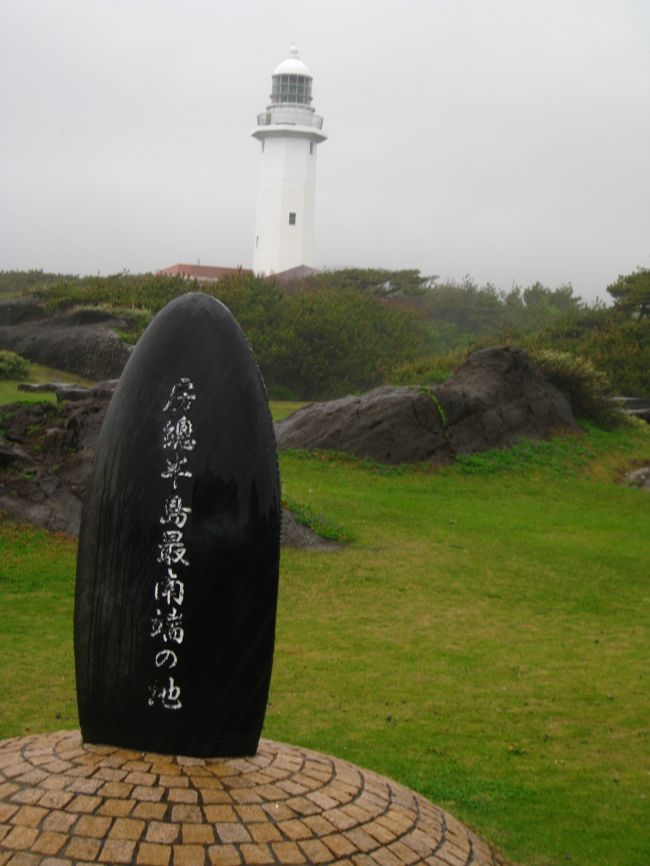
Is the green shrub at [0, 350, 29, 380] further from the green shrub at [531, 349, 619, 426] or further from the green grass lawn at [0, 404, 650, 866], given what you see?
the green shrub at [531, 349, 619, 426]

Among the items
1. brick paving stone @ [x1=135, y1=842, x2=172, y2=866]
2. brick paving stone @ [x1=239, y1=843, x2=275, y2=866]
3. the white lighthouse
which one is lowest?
brick paving stone @ [x1=239, y1=843, x2=275, y2=866]

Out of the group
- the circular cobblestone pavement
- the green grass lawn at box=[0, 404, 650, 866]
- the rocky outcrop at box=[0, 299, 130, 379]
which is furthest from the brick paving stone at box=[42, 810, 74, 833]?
the rocky outcrop at box=[0, 299, 130, 379]

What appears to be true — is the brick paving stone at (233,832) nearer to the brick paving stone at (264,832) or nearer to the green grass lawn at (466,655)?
the brick paving stone at (264,832)

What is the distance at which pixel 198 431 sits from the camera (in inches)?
183

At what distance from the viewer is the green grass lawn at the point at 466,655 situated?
650 centimetres

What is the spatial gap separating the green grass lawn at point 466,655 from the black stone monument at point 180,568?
194cm

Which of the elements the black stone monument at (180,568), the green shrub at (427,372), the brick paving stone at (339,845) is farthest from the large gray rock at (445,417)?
the brick paving stone at (339,845)

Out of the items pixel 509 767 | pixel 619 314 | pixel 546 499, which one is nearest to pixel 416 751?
pixel 509 767

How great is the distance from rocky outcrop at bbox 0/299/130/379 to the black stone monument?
20.5m

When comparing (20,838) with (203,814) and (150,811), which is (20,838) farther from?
(203,814)

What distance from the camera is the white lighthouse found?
49656 mm

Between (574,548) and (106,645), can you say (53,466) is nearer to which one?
(574,548)

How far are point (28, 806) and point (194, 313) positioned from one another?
2.07 m

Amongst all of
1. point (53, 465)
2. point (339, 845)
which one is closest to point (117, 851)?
point (339, 845)
